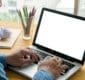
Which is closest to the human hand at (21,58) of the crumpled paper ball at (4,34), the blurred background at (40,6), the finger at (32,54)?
the finger at (32,54)

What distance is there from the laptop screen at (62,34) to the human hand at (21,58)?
0.14 m

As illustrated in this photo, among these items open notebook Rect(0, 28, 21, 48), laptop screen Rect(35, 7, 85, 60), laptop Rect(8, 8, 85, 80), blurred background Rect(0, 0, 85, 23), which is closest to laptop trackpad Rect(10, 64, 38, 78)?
laptop Rect(8, 8, 85, 80)

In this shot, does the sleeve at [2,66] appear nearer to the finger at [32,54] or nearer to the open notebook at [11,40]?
the finger at [32,54]

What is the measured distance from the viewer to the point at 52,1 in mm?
1949

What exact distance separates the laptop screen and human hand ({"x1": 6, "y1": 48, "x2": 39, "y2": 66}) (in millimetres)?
138

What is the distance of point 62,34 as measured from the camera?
1.22 m

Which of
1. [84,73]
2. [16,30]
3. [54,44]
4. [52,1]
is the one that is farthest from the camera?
[52,1]

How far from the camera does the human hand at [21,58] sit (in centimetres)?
112

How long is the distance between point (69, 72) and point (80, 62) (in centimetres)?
10

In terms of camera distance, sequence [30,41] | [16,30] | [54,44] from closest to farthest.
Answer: [54,44] → [30,41] → [16,30]

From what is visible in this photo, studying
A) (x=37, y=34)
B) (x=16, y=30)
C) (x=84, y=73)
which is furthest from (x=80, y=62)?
(x=16, y=30)

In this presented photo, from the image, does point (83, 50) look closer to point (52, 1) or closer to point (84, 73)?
point (84, 73)

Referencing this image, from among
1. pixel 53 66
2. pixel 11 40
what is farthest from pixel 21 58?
pixel 11 40

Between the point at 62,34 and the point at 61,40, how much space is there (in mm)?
33
